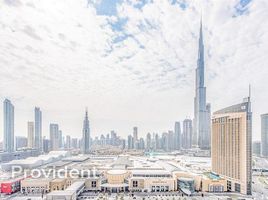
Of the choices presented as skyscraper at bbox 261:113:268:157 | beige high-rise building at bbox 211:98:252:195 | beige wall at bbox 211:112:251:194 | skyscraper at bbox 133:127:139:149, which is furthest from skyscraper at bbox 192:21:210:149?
beige high-rise building at bbox 211:98:252:195

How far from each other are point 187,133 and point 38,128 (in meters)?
69.2

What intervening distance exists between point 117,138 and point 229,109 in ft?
310

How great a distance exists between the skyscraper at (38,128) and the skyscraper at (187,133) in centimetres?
6509

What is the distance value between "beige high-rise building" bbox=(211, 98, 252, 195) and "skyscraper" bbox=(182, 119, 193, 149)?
74.2 m

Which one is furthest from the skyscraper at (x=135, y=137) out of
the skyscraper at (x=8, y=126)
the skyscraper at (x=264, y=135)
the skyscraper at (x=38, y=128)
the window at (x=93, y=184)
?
the window at (x=93, y=184)

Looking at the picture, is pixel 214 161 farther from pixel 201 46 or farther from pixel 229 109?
pixel 201 46

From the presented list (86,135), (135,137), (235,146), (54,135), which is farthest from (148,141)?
(235,146)

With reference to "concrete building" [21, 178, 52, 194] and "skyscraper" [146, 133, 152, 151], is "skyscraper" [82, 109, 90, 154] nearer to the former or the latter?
"skyscraper" [146, 133, 152, 151]

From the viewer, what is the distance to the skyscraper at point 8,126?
86.8 m

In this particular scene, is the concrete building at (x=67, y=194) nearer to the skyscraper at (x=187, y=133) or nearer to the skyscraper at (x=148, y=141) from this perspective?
the skyscraper at (x=148, y=141)

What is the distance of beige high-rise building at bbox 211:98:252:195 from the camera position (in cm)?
3181

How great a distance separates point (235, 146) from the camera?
3400cm

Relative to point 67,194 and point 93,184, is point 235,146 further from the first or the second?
point 67,194

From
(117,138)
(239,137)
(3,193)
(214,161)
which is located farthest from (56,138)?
(239,137)
